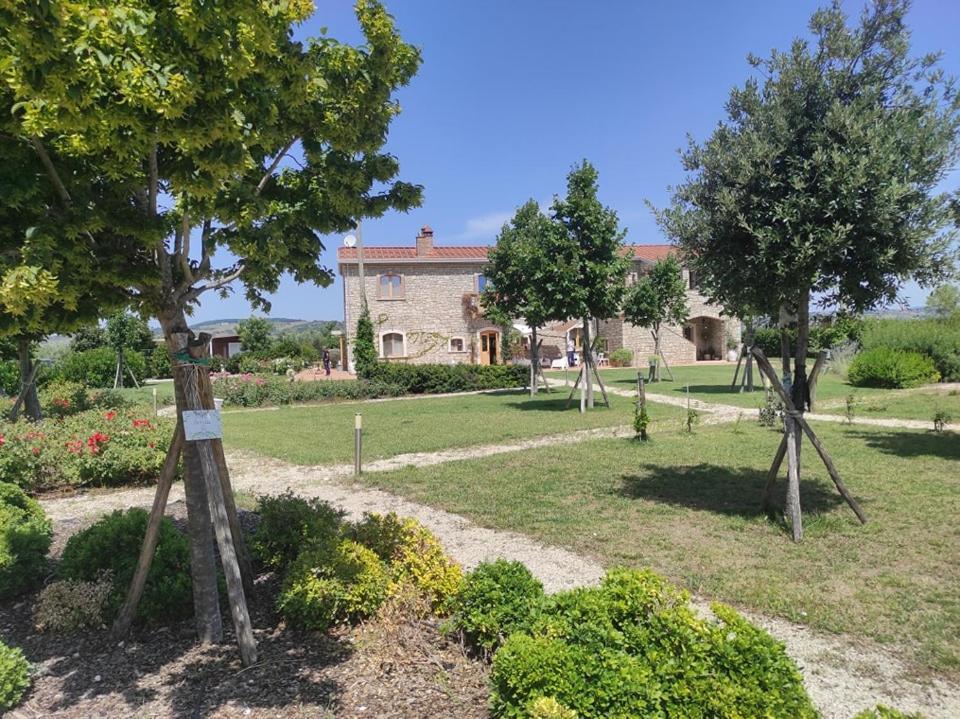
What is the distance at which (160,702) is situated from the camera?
124 inches

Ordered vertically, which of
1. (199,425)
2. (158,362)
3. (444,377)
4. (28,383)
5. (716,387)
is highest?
(158,362)

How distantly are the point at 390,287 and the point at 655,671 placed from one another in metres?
32.1

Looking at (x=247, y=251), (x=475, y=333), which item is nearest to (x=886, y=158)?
(x=247, y=251)

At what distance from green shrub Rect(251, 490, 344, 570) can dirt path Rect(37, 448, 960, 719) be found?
132 cm

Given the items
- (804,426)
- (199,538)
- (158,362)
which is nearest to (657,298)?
(804,426)

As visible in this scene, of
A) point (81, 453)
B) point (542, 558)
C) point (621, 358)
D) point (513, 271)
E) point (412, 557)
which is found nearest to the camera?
point (412, 557)

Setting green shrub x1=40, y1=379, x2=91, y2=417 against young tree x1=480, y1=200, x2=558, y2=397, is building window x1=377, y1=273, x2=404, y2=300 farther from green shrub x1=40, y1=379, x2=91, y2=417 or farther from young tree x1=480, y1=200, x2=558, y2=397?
green shrub x1=40, y1=379, x2=91, y2=417

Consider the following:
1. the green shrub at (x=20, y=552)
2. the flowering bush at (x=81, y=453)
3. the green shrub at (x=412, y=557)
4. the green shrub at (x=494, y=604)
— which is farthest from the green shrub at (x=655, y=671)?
the flowering bush at (x=81, y=453)

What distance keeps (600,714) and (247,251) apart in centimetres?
286

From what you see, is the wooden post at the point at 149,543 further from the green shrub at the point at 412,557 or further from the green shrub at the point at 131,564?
the green shrub at the point at 412,557

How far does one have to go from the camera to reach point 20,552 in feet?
15.2

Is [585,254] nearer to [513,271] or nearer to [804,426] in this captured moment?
[513,271]

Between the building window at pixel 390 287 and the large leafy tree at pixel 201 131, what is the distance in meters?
29.3

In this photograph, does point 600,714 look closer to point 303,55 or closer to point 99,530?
point 303,55
